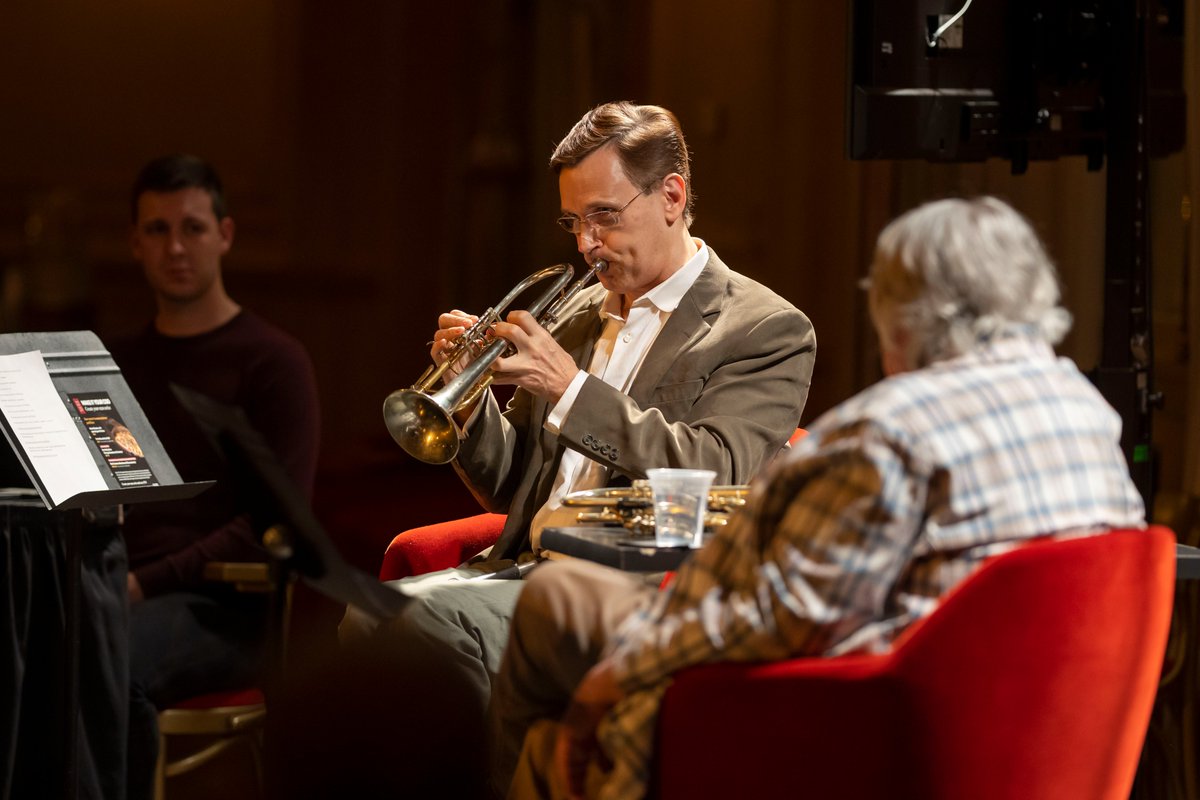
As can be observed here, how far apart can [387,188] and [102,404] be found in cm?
169

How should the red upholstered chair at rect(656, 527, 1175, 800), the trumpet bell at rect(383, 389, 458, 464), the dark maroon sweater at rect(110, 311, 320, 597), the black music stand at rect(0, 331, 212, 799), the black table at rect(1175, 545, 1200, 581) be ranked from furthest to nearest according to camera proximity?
1. the dark maroon sweater at rect(110, 311, 320, 597)
2. the trumpet bell at rect(383, 389, 458, 464)
3. the black music stand at rect(0, 331, 212, 799)
4. the black table at rect(1175, 545, 1200, 581)
5. the red upholstered chair at rect(656, 527, 1175, 800)

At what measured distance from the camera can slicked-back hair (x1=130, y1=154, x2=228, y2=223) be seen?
150 inches

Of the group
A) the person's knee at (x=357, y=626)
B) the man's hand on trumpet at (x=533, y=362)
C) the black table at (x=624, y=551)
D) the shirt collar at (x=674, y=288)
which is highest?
the shirt collar at (x=674, y=288)

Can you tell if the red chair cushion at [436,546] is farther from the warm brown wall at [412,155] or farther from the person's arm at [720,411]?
the warm brown wall at [412,155]

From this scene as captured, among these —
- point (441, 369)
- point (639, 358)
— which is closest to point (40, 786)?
point (441, 369)

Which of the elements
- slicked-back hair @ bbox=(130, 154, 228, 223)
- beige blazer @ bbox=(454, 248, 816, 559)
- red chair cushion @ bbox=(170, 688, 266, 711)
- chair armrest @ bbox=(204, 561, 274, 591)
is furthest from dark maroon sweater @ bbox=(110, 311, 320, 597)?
beige blazer @ bbox=(454, 248, 816, 559)

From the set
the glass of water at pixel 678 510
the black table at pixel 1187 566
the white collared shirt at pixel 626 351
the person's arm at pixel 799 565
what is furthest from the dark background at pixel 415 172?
the person's arm at pixel 799 565

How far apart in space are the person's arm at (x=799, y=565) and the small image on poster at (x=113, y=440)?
3.66ft

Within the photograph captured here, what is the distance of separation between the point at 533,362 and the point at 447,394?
18 centimetres

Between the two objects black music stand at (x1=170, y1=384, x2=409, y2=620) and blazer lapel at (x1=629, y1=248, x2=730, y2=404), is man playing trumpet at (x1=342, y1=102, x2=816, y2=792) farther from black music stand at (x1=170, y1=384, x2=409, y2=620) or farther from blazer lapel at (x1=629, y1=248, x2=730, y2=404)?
black music stand at (x1=170, y1=384, x2=409, y2=620)

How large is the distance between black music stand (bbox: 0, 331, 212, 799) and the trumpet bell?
15.8 inches

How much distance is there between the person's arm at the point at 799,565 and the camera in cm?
155

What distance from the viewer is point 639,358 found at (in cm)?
287

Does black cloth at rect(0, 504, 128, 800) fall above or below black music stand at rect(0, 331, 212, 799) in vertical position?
below
